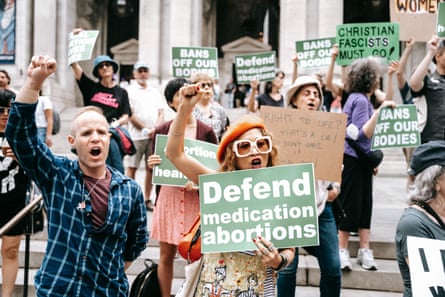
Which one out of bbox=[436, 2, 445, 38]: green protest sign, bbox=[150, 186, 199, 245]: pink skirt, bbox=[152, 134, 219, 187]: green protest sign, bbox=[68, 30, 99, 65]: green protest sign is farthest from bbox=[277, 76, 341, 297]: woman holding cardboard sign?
bbox=[68, 30, 99, 65]: green protest sign

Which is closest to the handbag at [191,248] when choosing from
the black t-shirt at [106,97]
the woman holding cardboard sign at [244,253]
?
the woman holding cardboard sign at [244,253]

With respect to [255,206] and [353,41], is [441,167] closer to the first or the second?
[255,206]

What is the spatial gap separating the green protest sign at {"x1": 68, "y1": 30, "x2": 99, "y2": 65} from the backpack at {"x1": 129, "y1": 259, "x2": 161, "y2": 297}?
435 cm

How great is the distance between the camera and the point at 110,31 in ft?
98.5

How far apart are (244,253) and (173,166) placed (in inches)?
76.1

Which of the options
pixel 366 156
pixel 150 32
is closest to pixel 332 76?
pixel 366 156

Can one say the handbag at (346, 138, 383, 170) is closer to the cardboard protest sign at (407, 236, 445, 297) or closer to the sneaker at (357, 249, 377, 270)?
the sneaker at (357, 249, 377, 270)

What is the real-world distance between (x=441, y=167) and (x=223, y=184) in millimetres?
1220

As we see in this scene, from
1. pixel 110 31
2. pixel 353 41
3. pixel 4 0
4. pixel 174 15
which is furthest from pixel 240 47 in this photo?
pixel 353 41

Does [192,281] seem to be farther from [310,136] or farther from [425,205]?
[310,136]

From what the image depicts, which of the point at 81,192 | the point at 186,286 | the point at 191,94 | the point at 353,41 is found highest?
the point at 353,41

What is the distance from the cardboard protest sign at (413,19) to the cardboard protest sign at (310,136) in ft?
10.3

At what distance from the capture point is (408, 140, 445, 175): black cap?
303 cm

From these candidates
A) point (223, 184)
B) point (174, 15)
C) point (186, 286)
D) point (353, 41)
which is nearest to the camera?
point (223, 184)
